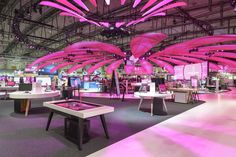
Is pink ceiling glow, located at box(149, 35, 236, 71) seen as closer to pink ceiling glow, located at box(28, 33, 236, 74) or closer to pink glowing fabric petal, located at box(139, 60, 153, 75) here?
pink ceiling glow, located at box(28, 33, 236, 74)

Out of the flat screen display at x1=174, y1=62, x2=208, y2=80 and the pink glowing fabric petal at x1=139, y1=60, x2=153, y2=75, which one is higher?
the pink glowing fabric petal at x1=139, y1=60, x2=153, y2=75

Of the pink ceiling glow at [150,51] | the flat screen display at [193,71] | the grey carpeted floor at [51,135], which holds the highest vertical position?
the pink ceiling glow at [150,51]

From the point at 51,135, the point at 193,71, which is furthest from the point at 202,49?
the point at 51,135

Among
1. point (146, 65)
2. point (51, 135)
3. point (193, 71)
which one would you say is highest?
point (146, 65)

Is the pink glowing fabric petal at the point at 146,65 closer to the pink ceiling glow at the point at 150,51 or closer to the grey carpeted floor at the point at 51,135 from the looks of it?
the pink ceiling glow at the point at 150,51

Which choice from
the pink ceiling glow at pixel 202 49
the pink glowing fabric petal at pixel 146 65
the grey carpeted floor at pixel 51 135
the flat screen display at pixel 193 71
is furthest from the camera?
the pink glowing fabric petal at pixel 146 65

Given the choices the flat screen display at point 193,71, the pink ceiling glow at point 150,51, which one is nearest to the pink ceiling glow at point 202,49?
the pink ceiling glow at point 150,51

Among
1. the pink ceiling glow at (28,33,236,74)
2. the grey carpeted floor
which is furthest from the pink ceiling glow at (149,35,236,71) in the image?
the grey carpeted floor

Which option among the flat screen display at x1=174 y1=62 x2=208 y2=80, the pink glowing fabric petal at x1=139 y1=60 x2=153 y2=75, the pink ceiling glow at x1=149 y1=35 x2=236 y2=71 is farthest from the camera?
the pink glowing fabric petal at x1=139 y1=60 x2=153 y2=75

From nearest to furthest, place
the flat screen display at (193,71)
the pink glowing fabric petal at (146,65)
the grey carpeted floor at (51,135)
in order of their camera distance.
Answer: the grey carpeted floor at (51,135) < the flat screen display at (193,71) < the pink glowing fabric petal at (146,65)

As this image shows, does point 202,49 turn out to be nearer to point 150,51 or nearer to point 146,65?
point 150,51

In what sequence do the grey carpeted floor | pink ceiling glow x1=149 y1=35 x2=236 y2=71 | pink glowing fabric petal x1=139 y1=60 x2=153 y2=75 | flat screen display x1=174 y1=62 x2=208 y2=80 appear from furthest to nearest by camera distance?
pink glowing fabric petal x1=139 y1=60 x2=153 y2=75 < flat screen display x1=174 y1=62 x2=208 y2=80 < pink ceiling glow x1=149 y1=35 x2=236 y2=71 < the grey carpeted floor

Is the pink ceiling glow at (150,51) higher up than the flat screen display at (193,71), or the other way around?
the pink ceiling glow at (150,51)

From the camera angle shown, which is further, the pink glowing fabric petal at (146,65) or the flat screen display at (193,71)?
the pink glowing fabric petal at (146,65)
